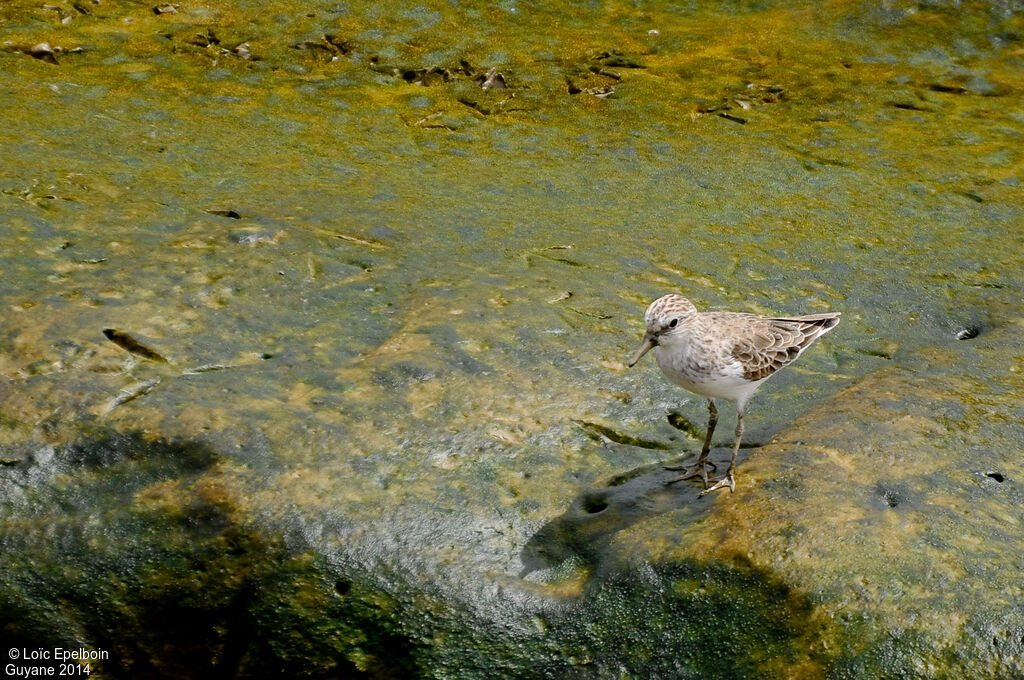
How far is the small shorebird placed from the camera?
17.1ft

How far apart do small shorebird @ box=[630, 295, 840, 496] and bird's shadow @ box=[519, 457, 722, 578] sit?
0.09 m

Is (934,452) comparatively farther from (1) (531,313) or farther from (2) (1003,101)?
(2) (1003,101)

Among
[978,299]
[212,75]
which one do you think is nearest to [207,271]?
[212,75]

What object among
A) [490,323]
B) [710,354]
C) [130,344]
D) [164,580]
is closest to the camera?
[164,580]

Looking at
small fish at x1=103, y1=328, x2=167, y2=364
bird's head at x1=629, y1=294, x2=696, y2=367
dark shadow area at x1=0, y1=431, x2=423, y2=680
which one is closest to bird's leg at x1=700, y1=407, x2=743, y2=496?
bird's head at x1=629, y1=294, x2=696, y2=367

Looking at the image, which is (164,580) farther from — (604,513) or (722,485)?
(722,485)

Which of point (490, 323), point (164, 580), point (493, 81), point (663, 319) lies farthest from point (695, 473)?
point (493, 81)

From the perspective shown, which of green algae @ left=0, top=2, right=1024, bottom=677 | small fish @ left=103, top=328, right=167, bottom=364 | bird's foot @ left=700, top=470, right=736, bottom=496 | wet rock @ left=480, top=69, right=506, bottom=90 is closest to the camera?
green algae @ left=0, top=2, right=1024, bottom=677

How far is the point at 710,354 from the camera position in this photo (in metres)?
5.21

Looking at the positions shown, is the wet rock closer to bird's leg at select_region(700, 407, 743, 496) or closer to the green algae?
the green algae

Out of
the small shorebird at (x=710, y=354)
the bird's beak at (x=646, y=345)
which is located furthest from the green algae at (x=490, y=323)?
the bird's beak at (x=646, y=345)

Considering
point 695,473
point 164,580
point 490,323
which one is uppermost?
point 490,323

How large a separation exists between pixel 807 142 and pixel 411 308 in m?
4.45

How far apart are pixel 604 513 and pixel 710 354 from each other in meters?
0.88
